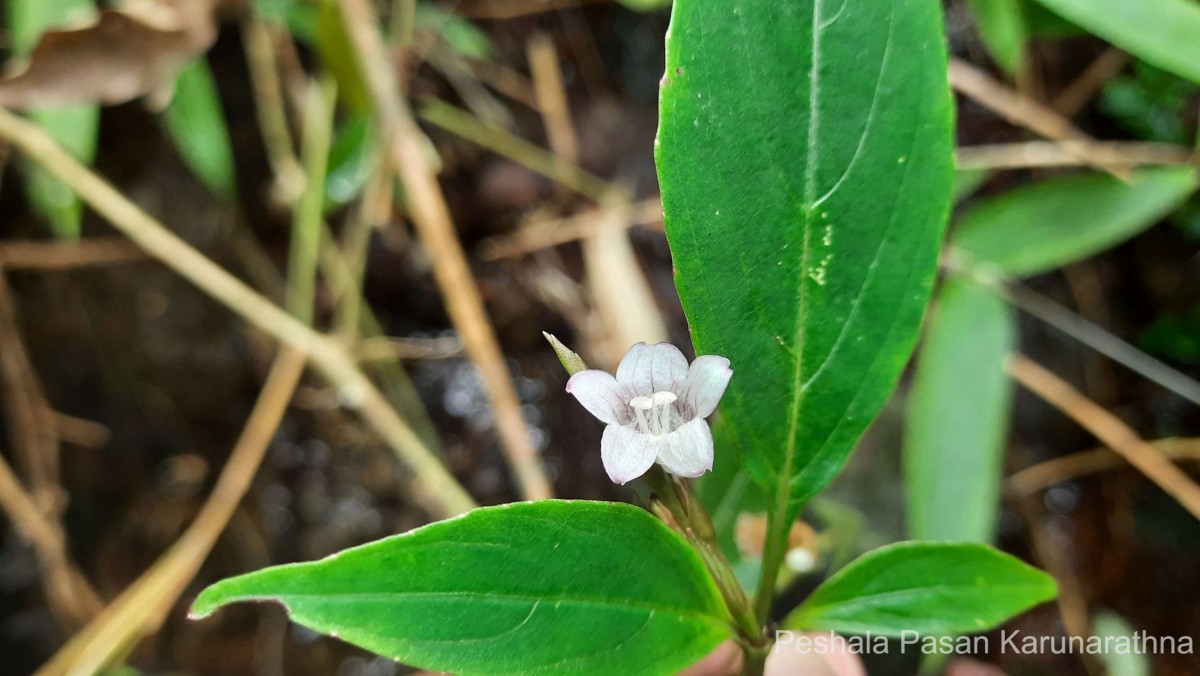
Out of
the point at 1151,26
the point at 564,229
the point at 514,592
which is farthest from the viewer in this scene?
the point at 564,229

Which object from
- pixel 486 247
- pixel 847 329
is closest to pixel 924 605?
pixel 847 329

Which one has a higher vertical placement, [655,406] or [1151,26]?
[1151,26]

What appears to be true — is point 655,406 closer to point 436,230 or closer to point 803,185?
point 803,185

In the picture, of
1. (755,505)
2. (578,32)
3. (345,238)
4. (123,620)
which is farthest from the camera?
(578,32)

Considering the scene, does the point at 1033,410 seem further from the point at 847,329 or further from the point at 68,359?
the point at 68,359

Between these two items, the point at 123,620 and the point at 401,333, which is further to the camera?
the point at 401,333

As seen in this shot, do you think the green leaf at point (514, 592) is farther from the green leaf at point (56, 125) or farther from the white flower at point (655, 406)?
the green leaf at point (56, 125)

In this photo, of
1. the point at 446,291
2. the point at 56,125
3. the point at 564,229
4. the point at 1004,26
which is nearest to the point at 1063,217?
the point at 1004,26
